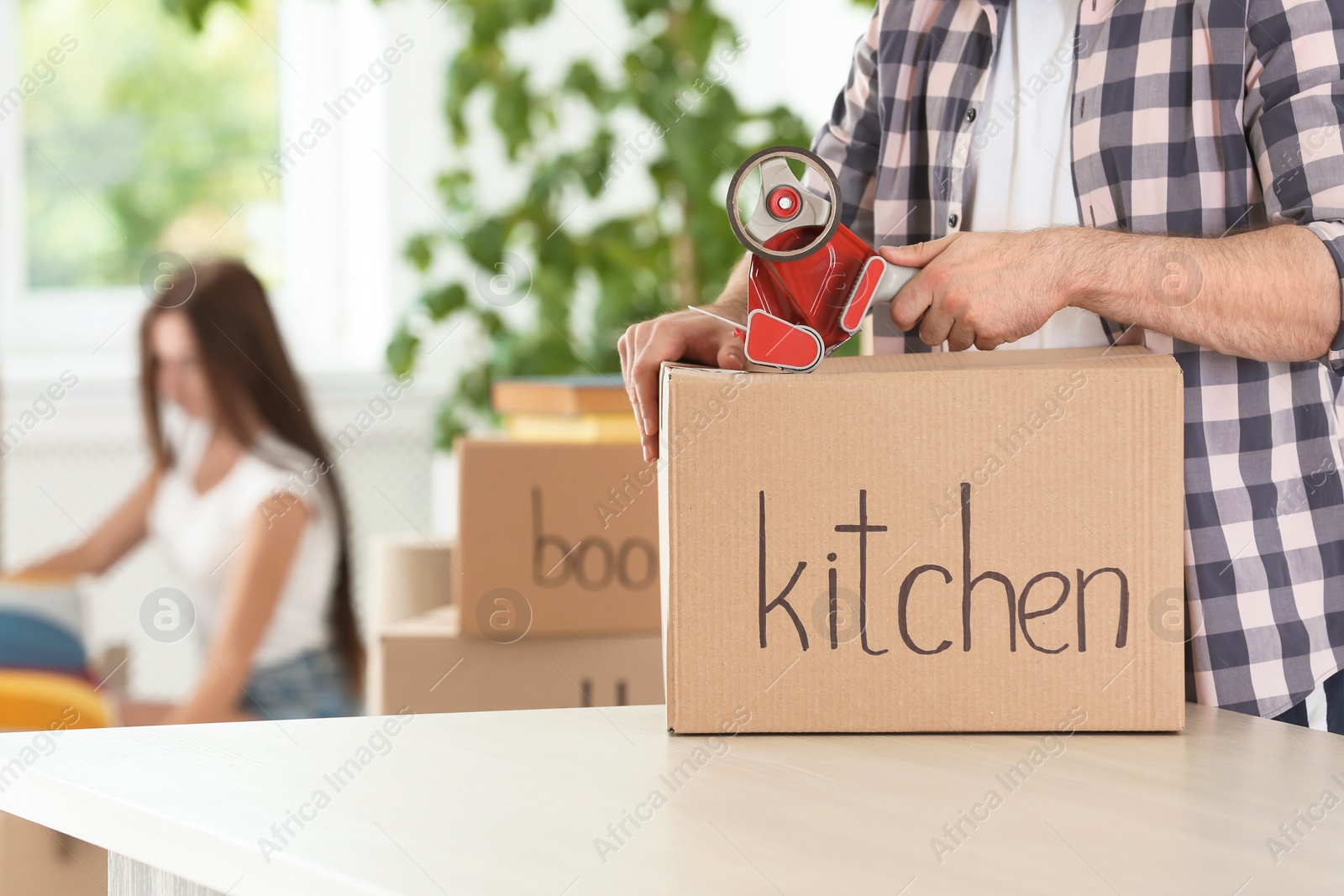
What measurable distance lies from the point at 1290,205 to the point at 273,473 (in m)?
1.48

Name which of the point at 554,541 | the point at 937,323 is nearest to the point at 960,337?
the point at 937,323

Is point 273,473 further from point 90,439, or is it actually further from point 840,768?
point 840,768

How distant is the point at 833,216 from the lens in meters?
0.65

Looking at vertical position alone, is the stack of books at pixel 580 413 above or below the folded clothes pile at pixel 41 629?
above

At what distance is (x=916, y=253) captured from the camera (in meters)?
0.70

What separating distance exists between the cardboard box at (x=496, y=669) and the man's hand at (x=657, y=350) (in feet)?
1.90

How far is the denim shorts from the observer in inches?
71.0

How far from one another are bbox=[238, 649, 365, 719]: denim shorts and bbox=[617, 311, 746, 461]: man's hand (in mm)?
1183

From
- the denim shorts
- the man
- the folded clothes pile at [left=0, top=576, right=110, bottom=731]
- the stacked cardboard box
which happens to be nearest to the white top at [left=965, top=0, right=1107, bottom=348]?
the man

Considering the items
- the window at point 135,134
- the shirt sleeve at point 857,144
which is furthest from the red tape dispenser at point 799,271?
the window at point 135,134

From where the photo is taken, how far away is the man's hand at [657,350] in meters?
0.80

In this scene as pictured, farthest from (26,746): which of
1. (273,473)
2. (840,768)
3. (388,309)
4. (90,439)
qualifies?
(388,309)

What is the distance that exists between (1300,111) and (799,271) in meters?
0.35

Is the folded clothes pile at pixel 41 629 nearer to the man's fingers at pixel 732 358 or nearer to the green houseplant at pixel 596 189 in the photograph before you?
the green houseplant at pixel 596 189
